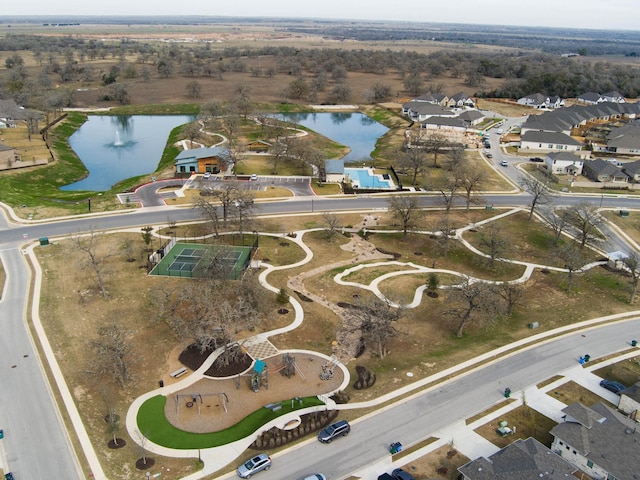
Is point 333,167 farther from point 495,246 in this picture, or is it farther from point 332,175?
point 495,246

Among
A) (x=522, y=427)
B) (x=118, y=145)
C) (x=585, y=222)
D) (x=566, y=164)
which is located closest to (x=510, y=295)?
(x=522, y=427)

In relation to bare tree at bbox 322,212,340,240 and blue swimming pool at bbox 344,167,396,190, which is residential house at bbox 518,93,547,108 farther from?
bare tree at bbox 322,212,340,240

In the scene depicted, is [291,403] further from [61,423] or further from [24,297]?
[24,297]

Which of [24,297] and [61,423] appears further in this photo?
[24,297]

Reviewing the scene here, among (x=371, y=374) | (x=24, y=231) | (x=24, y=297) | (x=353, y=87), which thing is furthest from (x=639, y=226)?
(x=353, y=87)

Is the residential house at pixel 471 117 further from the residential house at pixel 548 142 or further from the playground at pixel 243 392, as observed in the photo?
the playground at pixel 243 392

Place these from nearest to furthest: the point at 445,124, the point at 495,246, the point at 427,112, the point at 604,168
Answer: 1. the point at 495,246
2. the point at 604,168
3. the point at 445,124
4. the point at 427,112

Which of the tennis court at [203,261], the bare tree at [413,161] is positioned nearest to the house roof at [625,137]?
the bare tree at [413,161]
